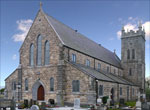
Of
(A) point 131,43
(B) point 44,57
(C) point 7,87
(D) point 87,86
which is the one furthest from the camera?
(A) point 131,43

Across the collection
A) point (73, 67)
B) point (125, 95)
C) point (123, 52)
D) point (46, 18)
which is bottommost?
point (125, 95)

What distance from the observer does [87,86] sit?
28172 millimetres

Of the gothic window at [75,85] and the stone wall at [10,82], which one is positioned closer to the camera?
the gothic window at [75,85]

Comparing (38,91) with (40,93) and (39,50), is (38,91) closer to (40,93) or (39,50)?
(40,93)

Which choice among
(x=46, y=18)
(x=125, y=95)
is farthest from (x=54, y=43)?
(x=125, y=95)

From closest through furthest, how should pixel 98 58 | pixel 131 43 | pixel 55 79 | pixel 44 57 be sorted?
1. pixel 55 79
2. pixel 44 57
3. pixel 98 58
4. pixel 131 43

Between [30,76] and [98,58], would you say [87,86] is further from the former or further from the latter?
[98,58]

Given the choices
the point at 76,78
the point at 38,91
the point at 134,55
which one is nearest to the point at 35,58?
the point at 38,91

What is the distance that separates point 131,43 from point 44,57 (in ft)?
105

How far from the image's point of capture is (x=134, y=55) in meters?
55.9

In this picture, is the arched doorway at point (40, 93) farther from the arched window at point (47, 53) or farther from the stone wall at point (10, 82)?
the stone wall at point (10, 82)

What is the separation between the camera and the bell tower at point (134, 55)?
5454cm

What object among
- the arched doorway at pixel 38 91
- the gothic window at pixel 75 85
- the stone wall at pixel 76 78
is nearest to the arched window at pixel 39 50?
the arched doorway at pixel 38 91

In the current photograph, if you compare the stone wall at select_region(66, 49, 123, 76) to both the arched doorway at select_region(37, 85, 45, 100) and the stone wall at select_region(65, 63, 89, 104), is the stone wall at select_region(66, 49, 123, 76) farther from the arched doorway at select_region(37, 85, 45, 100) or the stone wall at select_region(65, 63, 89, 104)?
the arched doorway at select_region(37, 85, 45, 100)
